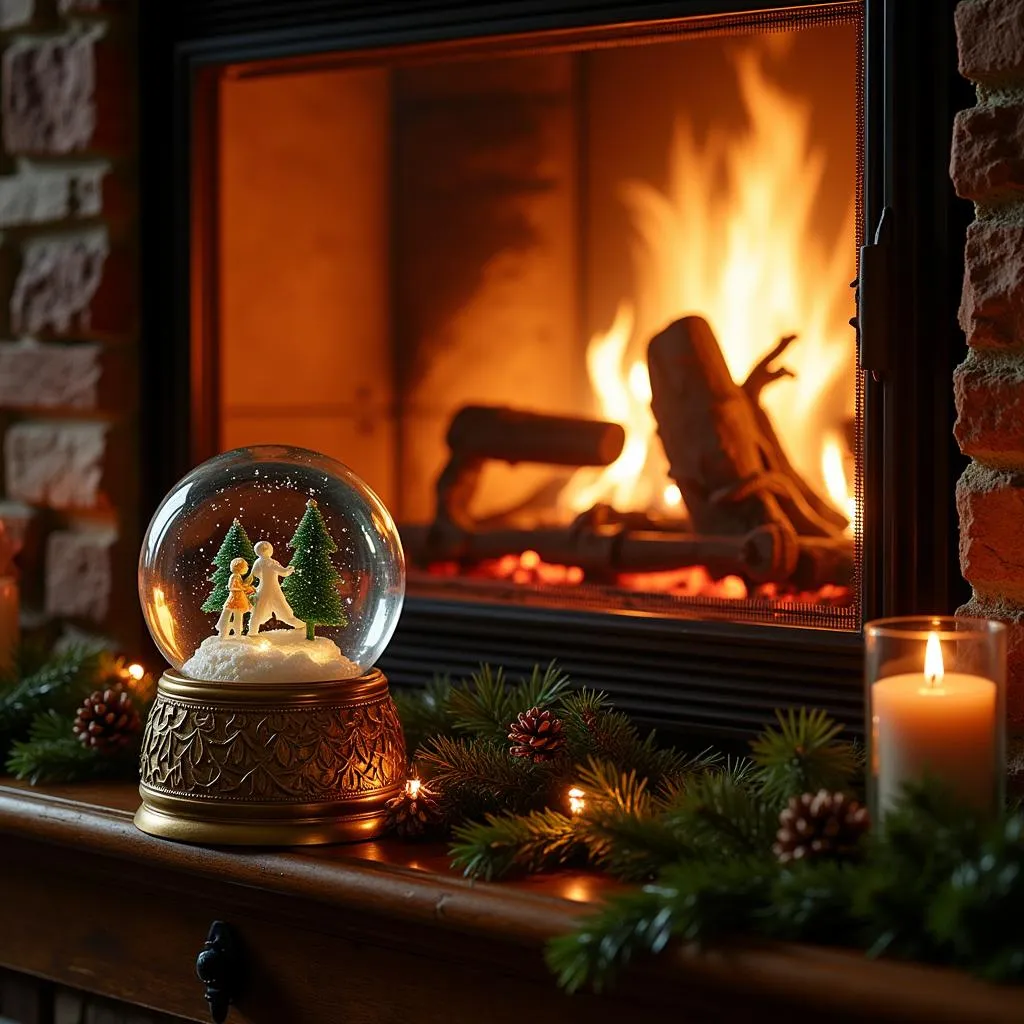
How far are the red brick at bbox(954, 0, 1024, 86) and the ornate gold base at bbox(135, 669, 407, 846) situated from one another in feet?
2.26

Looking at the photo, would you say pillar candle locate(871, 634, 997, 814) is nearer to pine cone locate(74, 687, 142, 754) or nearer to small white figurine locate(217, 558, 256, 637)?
small white figurine locate(217, 558, 256, 637)

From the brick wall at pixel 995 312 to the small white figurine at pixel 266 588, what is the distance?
0.56 m

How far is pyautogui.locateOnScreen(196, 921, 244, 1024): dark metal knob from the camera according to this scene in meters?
1.34

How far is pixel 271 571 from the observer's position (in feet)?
4.33

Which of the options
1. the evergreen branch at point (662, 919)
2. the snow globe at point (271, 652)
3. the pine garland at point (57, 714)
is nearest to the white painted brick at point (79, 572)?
the pine garland at point (57, 714)

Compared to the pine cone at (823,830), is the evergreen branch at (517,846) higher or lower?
lower

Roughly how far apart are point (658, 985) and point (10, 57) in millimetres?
1300

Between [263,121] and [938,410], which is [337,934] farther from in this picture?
[263,121]

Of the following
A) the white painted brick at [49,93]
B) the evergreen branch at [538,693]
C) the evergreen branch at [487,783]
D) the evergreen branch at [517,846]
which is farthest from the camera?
the white painted brick at [49,93]

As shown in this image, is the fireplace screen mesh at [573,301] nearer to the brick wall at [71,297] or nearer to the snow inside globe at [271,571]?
the brick wall at [71,297]

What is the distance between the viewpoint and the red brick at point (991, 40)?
4.07 feet

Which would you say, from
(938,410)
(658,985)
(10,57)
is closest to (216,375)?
(10,57)

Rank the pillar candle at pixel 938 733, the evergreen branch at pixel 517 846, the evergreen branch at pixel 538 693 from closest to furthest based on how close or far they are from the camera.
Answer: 1. the pillar candle at pixel 938 733
2. the evergreen branch at pixel 517 846
3. the evergreen branch at pixel 538 693

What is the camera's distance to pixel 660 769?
53.7 inches
